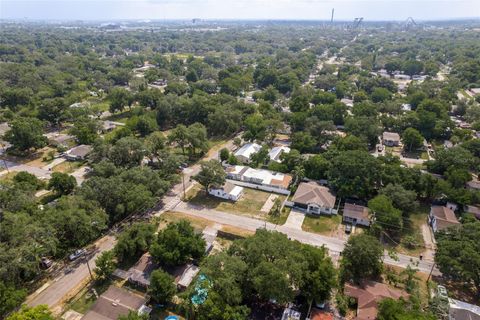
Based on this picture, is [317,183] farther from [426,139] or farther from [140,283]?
[426,139]

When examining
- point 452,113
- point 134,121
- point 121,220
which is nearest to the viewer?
point 121,220

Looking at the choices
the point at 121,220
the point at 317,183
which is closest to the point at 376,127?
the point at 317,183

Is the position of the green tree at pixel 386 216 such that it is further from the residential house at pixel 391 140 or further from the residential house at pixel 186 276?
the residential house at pixel 391 140

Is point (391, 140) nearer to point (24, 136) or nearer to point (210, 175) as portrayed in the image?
point (210, 175)

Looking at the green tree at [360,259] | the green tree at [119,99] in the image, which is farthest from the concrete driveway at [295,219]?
the green tree at [119,99]

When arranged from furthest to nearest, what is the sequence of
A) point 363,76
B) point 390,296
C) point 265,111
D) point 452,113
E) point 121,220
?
point 363,76
point 452,113
point 265,111
point 121,220
point 390,296
